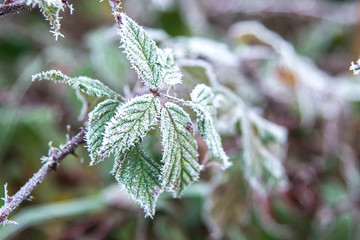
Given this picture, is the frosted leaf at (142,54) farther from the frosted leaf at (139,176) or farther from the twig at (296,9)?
the twig at (296,9)

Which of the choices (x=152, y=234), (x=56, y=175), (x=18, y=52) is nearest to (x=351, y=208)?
(x=152, y=234)

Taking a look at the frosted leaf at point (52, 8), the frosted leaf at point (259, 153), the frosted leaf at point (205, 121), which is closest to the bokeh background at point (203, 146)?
the frosted leaf at point (259, 153)

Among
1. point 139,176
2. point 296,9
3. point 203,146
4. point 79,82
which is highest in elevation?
point 296,9

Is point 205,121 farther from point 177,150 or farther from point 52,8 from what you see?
point 52,8

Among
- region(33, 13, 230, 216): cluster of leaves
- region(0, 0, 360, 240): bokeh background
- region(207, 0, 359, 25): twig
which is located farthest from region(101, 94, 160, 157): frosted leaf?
region(207, 0, 359, 25): twig

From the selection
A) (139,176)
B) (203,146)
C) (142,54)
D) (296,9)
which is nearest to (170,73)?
(142,54)
